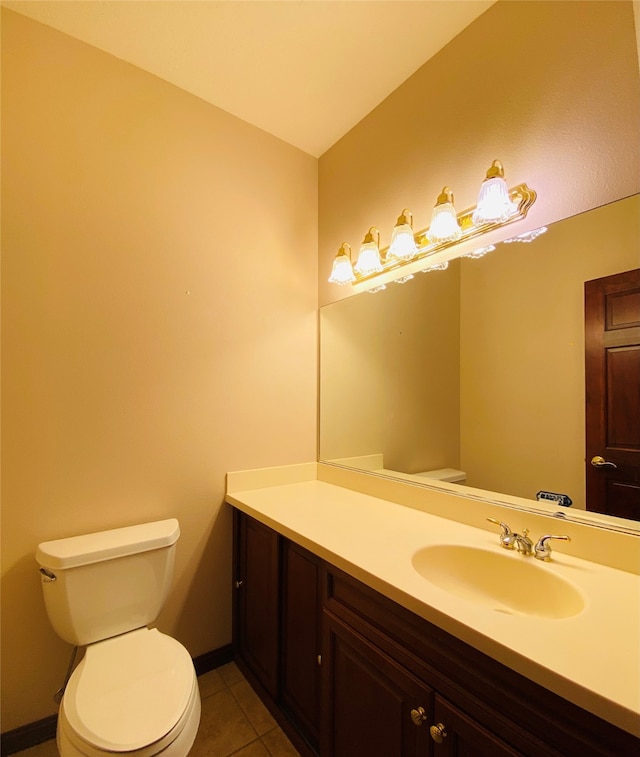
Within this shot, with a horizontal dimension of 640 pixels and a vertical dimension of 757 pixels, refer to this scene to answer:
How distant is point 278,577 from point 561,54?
1991 mm

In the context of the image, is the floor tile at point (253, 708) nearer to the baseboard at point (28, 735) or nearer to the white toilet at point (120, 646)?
the white toilet at point (120, 646)

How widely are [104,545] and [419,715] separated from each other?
3.57 ft

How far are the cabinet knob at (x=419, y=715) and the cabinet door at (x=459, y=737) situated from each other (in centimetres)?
2

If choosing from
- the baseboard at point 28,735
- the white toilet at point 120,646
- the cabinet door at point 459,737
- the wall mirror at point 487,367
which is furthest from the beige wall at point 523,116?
the baseboard at point 28,735

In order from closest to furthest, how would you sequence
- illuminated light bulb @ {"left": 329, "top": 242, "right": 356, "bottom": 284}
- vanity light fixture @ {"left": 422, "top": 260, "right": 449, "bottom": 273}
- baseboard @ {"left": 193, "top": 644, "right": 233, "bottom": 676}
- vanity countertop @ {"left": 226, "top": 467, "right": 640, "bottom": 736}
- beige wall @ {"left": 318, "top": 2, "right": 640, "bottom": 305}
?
vanity countertop @ {"left": 226, "top": 467, "right": 640, "bottom": 736} → beige wall @ {"left": 318, "top": 2, "right": 640, "bottom": 305} → vanity light fixture @ {"left": 422, "top": 260, "right": 449, "bottom": 273} → baseboard @ {"left": 193, "top": 644, "right": 233, "bottom": 676} → illuminated light bulb @ {"left": 329, "top": 242, "right": 356, "bottom": 284}

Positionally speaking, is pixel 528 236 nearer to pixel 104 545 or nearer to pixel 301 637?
pixel 301 637

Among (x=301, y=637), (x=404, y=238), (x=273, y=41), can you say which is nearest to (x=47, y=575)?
(x=301, y=637)

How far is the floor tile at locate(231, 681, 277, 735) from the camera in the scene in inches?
54.1

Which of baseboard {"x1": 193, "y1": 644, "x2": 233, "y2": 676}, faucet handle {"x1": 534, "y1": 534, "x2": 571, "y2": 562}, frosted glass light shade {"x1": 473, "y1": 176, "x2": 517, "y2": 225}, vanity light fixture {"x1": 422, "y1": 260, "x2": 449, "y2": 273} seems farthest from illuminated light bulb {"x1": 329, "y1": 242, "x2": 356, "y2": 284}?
baseboard {"x1": 193, "y1": 644, "x2": 233, "y2": 676}

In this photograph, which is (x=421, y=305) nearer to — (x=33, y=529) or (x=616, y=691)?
(x=616, y=691)

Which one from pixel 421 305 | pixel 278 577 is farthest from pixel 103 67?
pixel 278 577

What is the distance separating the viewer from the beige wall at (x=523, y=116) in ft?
3.24

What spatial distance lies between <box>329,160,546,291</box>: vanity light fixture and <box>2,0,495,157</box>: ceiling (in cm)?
62

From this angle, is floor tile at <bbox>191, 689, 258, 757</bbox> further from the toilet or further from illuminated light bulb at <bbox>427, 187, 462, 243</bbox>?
illuminated light bulb at <bbox>427, 187, 462, 243</bbox>
